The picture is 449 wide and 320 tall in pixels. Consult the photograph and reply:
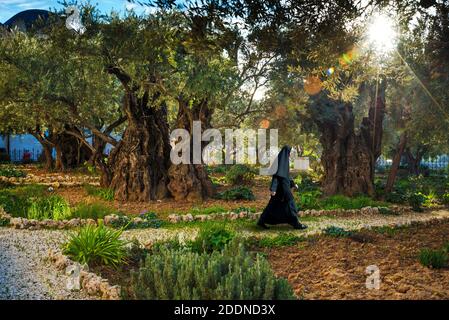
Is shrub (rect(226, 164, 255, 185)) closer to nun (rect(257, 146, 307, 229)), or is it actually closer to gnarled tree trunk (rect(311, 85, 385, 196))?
gnarled tree trunk (rect(311, 85, 385, 196))

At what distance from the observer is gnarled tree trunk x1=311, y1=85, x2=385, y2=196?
17406 mm

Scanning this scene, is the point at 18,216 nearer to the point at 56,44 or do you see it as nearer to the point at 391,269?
the point at 56,44

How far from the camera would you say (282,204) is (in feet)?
36.5

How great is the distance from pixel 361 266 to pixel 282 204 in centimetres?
381

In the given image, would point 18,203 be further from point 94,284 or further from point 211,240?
point 94,284

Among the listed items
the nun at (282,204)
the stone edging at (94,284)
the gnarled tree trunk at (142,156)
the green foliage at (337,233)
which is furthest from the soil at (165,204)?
the stone edging at (94,284)

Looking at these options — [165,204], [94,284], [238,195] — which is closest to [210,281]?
[94,284]

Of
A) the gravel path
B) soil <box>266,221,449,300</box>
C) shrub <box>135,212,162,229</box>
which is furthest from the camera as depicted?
shrub <box>135,212,162,229</box>

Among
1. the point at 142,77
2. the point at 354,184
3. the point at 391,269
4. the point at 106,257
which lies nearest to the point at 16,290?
the point at 106,257

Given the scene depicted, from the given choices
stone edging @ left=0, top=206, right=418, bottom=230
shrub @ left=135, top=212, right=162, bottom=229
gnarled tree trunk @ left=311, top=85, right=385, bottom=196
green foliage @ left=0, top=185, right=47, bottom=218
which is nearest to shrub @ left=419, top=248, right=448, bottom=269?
stone edging @ left=0, top=206, right=418, bottom=230

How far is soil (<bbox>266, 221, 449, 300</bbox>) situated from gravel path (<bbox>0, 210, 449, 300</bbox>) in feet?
3.95

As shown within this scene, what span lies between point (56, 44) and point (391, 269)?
10343 millimetres

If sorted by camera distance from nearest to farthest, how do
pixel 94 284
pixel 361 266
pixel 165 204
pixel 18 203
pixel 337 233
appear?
pixel 94 284 → pixel 361 266 → pixel 337 233 → pixel 18 203 → pixel 165 204
